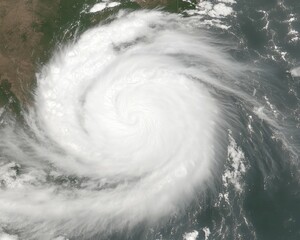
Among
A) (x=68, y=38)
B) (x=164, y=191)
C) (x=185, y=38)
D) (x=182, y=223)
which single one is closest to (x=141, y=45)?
(x=185, y=38)

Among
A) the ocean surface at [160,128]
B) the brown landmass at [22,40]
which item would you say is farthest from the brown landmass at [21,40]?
the ocean surface at [160,128]

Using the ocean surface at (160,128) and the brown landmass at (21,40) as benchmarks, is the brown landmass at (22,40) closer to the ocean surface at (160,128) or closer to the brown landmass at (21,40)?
the brown landmass at (21,40)

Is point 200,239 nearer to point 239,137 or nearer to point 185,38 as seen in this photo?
point 239,137

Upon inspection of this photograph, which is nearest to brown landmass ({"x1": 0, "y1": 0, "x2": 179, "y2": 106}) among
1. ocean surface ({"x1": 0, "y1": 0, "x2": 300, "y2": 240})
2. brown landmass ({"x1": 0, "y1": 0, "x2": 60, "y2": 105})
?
brown landmass ({"x1": 0, "y1": 0, "x2": 60, "y2": 105})

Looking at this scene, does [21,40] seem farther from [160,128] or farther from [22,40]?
[160,128]

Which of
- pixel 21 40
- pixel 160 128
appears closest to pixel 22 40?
pixel 21 40
